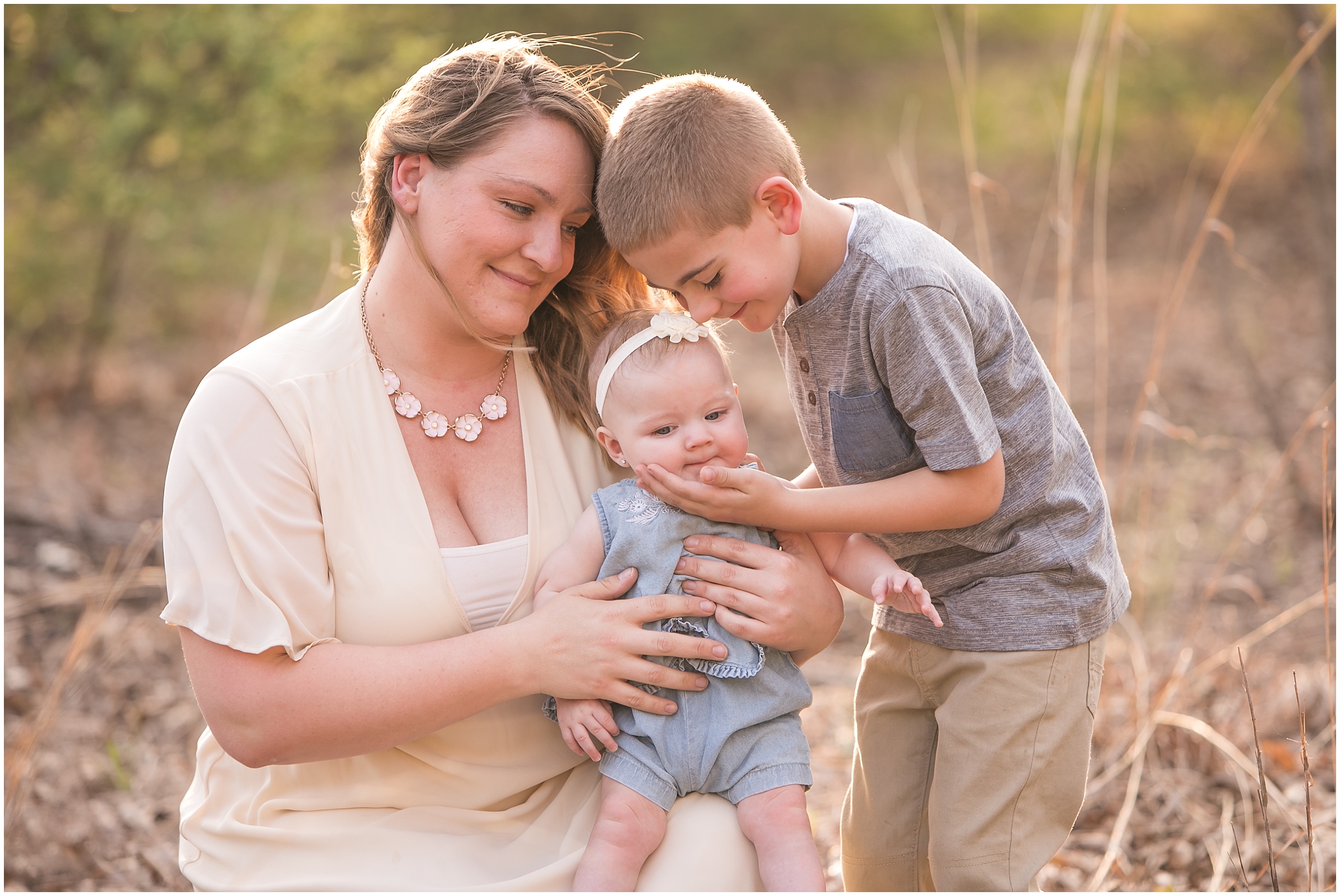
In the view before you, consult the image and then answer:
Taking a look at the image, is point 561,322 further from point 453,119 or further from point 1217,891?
point 1217,891

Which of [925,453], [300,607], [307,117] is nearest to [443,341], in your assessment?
[300,607]

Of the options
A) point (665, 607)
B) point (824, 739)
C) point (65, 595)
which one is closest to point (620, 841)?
point (665, 607)

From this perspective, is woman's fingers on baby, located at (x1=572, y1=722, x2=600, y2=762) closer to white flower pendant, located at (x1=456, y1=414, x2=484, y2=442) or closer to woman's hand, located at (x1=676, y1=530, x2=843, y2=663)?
woman's hand, located at (x1=676, y1=530, x2=843, y2=663)

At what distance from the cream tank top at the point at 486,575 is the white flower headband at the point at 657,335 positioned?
12.7 inches

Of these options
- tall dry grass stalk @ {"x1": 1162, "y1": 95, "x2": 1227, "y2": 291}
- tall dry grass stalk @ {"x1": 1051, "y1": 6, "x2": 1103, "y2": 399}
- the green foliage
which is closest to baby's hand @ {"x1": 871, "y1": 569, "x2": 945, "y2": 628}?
tall dry grass stalk @ {"x1": 1051, "y1": 6, "x2": 1103, "y2": 399}

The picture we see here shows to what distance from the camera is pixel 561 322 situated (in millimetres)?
2203

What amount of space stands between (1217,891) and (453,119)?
2.52m

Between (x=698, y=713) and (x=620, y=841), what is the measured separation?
0.25 m

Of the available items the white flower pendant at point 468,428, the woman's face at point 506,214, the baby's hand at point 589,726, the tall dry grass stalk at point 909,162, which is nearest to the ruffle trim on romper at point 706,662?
the baby's hand at point 589,726

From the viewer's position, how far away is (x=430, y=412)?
204cm

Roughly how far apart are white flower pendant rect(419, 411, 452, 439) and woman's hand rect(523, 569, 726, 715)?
1.34 feet

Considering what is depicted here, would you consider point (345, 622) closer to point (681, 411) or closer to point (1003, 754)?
point (681, 411)

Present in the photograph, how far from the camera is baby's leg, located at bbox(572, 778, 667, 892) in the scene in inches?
69.5

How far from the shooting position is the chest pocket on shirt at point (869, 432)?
6.21ft
